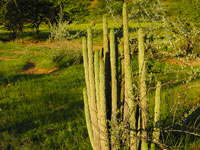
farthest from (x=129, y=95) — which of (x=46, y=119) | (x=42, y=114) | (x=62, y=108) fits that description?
(x=62, y=108)

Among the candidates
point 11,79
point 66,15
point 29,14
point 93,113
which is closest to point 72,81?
point 11,79

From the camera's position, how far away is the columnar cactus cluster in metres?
2.93

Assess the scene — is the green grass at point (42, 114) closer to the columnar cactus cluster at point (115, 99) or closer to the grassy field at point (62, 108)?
the grassy field at point (62, 108)

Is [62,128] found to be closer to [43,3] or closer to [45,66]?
[45,66]

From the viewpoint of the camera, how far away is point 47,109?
685 cm

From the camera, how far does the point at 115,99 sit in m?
3.26

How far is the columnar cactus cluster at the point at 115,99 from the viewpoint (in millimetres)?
2928

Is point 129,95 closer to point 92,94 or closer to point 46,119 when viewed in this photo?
point 92,94

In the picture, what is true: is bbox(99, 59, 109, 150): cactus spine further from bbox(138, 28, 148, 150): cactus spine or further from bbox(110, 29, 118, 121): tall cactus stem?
bbox(138, 28, 148, 150): cactus spine

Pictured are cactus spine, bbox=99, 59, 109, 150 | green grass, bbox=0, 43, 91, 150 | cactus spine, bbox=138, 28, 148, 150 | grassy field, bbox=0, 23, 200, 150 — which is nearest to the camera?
cactus spine, bbox=138, 28, 148, 150

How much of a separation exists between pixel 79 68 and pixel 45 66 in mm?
2519

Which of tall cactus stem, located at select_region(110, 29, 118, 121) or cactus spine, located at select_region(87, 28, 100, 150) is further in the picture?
cactus spine, located at select_region(87, 28, 100, 150)

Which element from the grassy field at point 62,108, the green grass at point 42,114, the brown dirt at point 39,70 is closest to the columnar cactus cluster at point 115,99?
the grassy field at point 62,108

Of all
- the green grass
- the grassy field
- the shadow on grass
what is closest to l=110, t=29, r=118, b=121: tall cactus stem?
the grassy field
